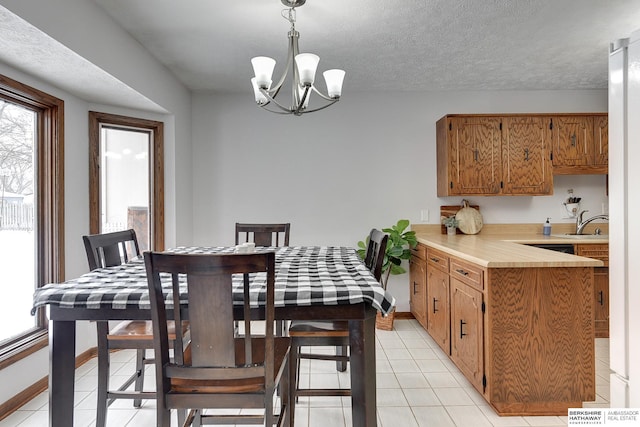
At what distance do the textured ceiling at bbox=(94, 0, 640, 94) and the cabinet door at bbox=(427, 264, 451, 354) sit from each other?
1754mm

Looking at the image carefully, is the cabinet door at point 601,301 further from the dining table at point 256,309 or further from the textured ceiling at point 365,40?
the dining table at point 256,309

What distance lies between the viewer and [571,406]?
84.0 inches

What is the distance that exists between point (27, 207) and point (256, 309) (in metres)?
2.07

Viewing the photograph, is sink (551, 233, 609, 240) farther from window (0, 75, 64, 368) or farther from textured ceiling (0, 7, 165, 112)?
window (0, 75, 64, 368)

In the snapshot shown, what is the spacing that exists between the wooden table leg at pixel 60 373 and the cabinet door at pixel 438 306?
2.33 metres

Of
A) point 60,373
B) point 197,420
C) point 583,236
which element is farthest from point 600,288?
point 60,373

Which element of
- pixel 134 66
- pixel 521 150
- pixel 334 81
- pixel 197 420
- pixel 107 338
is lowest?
pixel 197 420

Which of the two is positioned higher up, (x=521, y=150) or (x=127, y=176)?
(x=521, y=150)

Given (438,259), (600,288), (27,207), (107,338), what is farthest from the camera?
(600,288)

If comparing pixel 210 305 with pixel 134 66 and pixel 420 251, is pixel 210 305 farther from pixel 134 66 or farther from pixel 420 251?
pixel 420 251

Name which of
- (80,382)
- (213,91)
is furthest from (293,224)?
(80,382)

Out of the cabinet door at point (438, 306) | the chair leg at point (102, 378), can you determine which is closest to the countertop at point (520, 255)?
the cabinet door at point (438, 306)

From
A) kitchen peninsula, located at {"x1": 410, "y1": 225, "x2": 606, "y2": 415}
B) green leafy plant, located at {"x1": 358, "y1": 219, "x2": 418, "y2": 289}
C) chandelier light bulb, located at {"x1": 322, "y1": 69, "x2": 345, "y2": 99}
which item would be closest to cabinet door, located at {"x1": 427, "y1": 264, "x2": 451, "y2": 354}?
green leafy plant, located at {"x1": 358, "y1": 219, "x2": 418, "y2": 289}

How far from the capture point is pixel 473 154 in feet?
12.3
